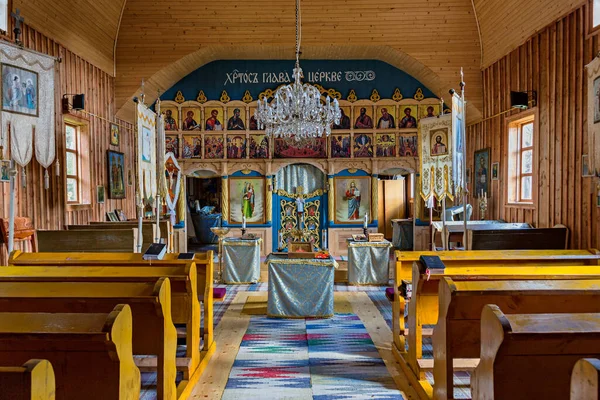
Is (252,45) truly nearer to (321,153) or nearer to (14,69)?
(321,153)

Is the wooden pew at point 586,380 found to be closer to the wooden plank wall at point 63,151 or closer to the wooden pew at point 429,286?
the wooden pew at point 429,286

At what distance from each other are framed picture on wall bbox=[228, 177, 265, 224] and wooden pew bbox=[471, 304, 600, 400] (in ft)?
30.2

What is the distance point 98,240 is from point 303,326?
121 inches

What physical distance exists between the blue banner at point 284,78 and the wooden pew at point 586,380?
33.1ft

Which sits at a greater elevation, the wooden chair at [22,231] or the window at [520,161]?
the window at [520,161]

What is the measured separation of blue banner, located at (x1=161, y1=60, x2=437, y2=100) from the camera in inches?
432

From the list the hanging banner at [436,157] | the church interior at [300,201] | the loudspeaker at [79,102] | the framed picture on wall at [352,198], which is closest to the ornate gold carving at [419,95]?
the church interior at [300,201]

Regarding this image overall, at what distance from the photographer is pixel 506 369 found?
2012 mm

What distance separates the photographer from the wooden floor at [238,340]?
375 cm

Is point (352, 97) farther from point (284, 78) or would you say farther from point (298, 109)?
point (298, 109)

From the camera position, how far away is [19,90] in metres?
4.86

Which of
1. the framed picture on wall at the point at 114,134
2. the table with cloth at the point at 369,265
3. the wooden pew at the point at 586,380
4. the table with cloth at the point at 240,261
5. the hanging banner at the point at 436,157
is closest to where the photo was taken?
the wooden pew at the point at 586,380

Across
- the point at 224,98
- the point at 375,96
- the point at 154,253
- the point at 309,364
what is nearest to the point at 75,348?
the point at 154,253

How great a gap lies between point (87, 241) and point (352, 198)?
6.15 m
